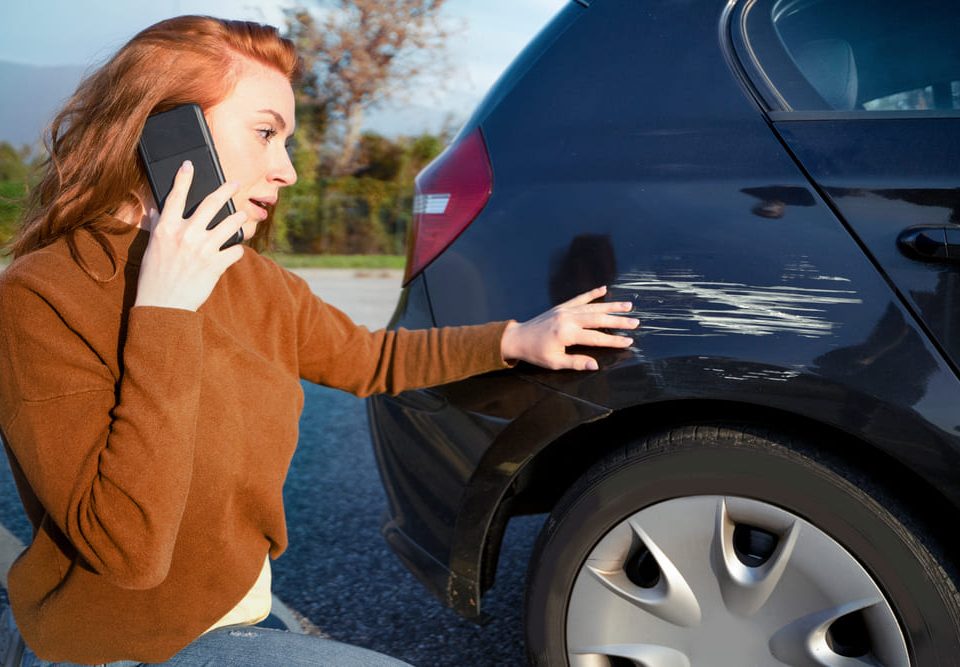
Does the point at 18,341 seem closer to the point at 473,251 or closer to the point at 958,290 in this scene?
the point at 473,251

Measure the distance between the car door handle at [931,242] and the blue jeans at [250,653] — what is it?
3.38 feet

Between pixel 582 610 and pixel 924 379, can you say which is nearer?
pixel 924 379

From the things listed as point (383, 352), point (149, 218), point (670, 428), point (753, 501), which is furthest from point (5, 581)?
point (753, 501)

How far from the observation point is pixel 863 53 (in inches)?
66.1

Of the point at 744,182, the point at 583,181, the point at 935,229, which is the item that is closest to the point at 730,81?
the point at 744,182

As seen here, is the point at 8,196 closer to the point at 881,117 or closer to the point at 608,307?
the point at 608,307

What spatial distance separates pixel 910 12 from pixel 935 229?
19.6 inches

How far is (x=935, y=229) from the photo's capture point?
143 centimetres

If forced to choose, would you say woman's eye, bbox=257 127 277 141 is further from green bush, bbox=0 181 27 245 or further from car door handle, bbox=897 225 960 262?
car door handle, bbox=897 225 960 262

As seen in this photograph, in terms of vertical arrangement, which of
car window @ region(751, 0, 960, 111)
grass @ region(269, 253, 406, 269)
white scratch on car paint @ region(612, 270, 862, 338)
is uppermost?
car window @ region(751, 0, 960, 111)

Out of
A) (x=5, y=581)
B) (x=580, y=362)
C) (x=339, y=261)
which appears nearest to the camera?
(x=580, y=362)

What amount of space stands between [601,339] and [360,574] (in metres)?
1.48

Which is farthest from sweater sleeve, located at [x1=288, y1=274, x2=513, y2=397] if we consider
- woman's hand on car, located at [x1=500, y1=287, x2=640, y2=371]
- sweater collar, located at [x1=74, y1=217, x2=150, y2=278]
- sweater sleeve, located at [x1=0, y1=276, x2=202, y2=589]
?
sweater sleeve, located at [x1=0, y1=276, x2=202, y2=589]

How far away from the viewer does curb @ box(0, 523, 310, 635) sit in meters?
2.43
